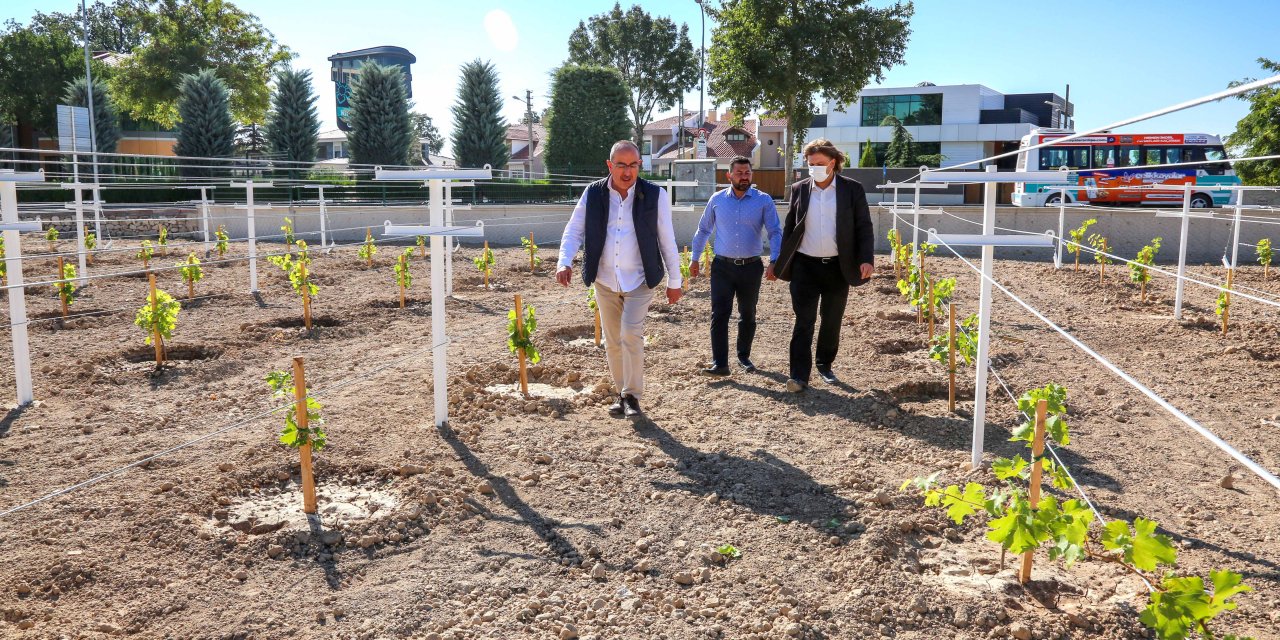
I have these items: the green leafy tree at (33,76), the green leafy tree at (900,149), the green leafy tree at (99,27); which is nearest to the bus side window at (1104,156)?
the green leafy tree at (900,149)

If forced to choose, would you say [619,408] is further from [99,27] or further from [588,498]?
[99,27]

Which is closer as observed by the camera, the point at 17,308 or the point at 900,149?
the point at 17,308

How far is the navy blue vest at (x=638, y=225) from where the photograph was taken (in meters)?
4.81

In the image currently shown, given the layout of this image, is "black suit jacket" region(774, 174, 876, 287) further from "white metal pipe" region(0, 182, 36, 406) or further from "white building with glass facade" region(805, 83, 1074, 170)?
"white building with glass facade" region(805, 83, 1074, 170)

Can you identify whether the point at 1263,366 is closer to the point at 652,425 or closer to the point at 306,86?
the point at 652,425

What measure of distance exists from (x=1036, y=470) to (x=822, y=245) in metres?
2.57

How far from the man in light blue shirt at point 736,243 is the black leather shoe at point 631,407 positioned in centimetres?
103

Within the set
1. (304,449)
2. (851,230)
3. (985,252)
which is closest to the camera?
(304,449)

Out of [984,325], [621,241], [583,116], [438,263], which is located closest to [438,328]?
[438,263]

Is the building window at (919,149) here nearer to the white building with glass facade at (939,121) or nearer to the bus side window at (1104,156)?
the white building with glass facade at (939,121)

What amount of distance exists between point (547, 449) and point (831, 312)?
2081 millimetres

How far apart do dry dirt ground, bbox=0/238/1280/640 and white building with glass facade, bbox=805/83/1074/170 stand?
116ft

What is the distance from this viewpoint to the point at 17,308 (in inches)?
210

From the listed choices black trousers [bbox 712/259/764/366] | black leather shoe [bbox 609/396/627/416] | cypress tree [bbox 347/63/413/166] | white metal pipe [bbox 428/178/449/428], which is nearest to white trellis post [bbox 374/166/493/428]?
white metal pipe [bbox 428/178/449/428]
